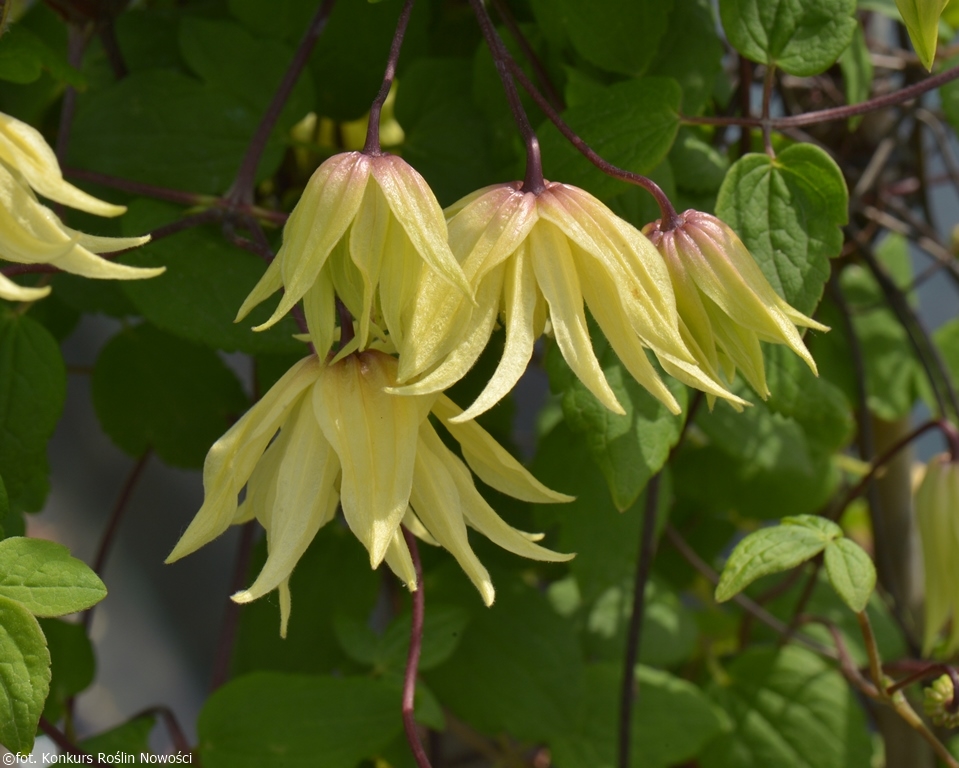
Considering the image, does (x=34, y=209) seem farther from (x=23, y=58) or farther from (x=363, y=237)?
(x=23, y=58)

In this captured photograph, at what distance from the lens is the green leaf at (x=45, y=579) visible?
0.41 metres

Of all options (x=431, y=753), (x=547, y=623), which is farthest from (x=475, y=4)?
(x=431, y=753)

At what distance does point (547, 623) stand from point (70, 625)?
40cm

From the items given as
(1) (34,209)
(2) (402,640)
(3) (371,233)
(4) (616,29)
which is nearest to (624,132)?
(4) (616,29)

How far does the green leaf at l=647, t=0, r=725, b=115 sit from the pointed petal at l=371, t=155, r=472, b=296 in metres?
0.26

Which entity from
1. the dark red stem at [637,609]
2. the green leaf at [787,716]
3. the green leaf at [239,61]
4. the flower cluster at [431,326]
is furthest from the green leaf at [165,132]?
the green leaf at [787,716]

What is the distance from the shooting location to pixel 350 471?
376 millimetres

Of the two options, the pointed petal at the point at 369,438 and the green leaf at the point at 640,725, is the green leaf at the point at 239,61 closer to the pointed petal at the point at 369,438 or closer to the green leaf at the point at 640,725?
the pointed petal at the point at 369,438

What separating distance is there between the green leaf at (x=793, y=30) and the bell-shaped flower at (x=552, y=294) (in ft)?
0.67

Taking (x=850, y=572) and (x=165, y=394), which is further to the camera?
(x=165, y=394)

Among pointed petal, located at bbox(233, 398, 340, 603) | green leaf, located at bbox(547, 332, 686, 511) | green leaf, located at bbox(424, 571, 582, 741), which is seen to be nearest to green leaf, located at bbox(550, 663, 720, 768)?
green leaf, located at bbox(424, 571, 582, 741)

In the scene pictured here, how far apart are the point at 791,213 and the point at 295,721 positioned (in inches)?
17.8

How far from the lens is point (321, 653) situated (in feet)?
2.70

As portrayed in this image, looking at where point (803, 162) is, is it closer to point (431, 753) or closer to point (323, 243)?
point (323, 243)
